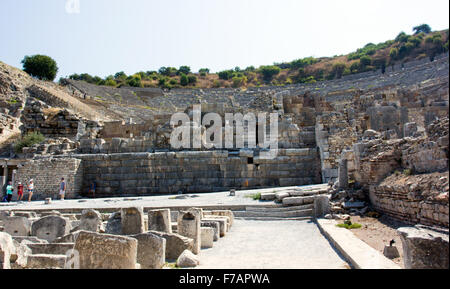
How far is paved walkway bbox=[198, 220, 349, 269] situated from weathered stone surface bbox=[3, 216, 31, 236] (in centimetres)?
480

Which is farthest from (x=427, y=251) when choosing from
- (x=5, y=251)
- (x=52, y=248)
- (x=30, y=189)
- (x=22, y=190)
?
(x=22, y=190)

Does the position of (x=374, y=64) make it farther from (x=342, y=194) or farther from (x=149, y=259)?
(x=149, y=259)

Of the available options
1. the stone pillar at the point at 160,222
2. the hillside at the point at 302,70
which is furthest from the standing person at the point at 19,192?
the hillside at the point at 302,70

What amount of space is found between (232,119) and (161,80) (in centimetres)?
6350

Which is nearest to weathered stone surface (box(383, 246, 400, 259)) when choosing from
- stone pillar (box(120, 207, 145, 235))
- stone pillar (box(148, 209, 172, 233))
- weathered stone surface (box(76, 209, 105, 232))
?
stone pillar (box(148, 209, 172, 233))

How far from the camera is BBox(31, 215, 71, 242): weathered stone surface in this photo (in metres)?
8.11

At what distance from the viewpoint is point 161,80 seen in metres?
79.2

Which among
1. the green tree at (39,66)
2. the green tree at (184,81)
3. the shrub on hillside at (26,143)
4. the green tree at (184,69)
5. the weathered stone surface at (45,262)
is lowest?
the weathered stone surface at (45,262)

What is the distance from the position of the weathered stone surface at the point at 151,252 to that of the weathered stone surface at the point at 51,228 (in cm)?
383

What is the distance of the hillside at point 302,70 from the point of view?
70250mm

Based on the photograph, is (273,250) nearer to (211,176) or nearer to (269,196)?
(269,196)

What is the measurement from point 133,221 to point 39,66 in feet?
179

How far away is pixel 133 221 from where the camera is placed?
6777mm

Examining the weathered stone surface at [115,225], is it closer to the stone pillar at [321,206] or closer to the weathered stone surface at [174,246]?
the weathered stone surface at [174,246]
